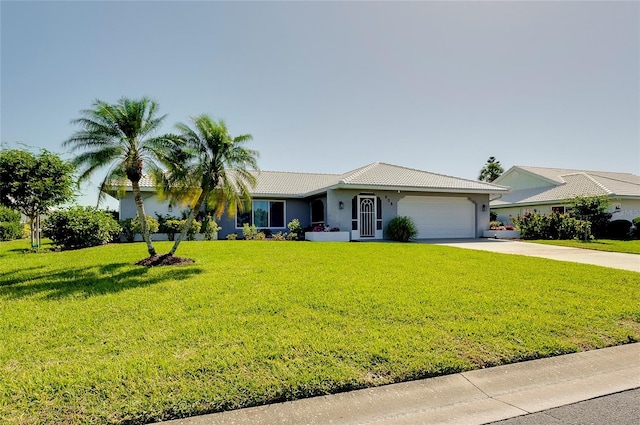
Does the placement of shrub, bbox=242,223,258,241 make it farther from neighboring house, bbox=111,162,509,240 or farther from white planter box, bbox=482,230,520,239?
white planter box, bbox=482,230,520,239

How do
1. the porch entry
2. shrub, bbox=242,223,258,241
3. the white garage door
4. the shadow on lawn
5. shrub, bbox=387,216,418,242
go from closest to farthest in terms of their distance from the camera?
the shadow on lawn
shrub, bbox=387,216,418,242
shrub, bbox=242,223,258,241
the porch entry
the white garage door

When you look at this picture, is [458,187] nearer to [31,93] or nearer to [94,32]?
[94,32]

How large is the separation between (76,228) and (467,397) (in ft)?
54.5

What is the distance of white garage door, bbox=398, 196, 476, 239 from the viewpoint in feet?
70.0

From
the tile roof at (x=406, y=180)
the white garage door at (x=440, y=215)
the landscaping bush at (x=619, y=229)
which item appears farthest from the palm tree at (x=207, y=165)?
the landscaping bush at (x=619, y=229)

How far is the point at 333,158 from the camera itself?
2725 cm

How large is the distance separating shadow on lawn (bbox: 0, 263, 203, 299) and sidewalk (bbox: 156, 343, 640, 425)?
18.0 feet

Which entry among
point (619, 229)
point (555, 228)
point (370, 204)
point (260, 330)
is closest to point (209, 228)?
point (370, 204)

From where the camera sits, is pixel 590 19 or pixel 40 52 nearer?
pixel 40 52

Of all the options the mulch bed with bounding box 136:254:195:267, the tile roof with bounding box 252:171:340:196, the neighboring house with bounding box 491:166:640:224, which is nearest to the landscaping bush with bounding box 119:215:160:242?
the tile roof with bounding box 252:171:340:196

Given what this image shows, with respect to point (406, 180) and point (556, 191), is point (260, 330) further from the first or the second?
point (556, 191)

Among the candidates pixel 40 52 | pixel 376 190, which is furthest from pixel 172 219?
pixel 376 190

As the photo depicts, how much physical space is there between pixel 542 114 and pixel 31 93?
23.0 m

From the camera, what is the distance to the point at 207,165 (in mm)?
10906
